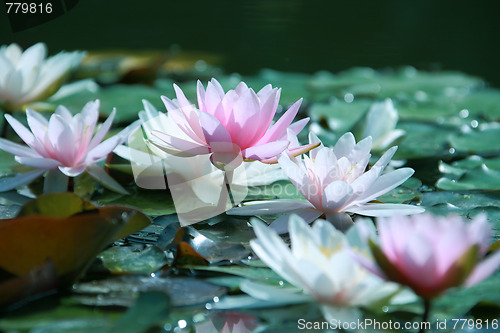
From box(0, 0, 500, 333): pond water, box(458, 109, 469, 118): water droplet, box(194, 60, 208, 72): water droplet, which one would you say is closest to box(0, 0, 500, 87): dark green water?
box(0, 0, 500, 333): pond water

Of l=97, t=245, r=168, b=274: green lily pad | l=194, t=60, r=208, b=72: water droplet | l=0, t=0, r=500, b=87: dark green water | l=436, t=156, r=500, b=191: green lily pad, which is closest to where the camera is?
l=97, t=245, r=168, b=274: green lily pad

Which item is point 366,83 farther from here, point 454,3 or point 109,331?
point 454,3

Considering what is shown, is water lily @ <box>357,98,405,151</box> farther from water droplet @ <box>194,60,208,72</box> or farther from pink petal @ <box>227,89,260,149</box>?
water droplet @ <box>194,60,208,72</box>

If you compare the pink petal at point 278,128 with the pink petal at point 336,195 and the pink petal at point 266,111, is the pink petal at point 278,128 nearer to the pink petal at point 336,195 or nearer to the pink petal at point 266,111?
the pink petal at point 266,111

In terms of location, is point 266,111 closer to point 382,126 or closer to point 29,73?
point 382,126

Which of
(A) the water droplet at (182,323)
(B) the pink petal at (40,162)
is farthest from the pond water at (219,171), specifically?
(B) the pink petal at (40,162)

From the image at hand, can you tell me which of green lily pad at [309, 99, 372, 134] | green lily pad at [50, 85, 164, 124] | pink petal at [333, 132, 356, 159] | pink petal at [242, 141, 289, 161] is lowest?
green lily pad at [309, 99, 372, 134]

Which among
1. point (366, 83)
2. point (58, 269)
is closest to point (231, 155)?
point (58, 269)
